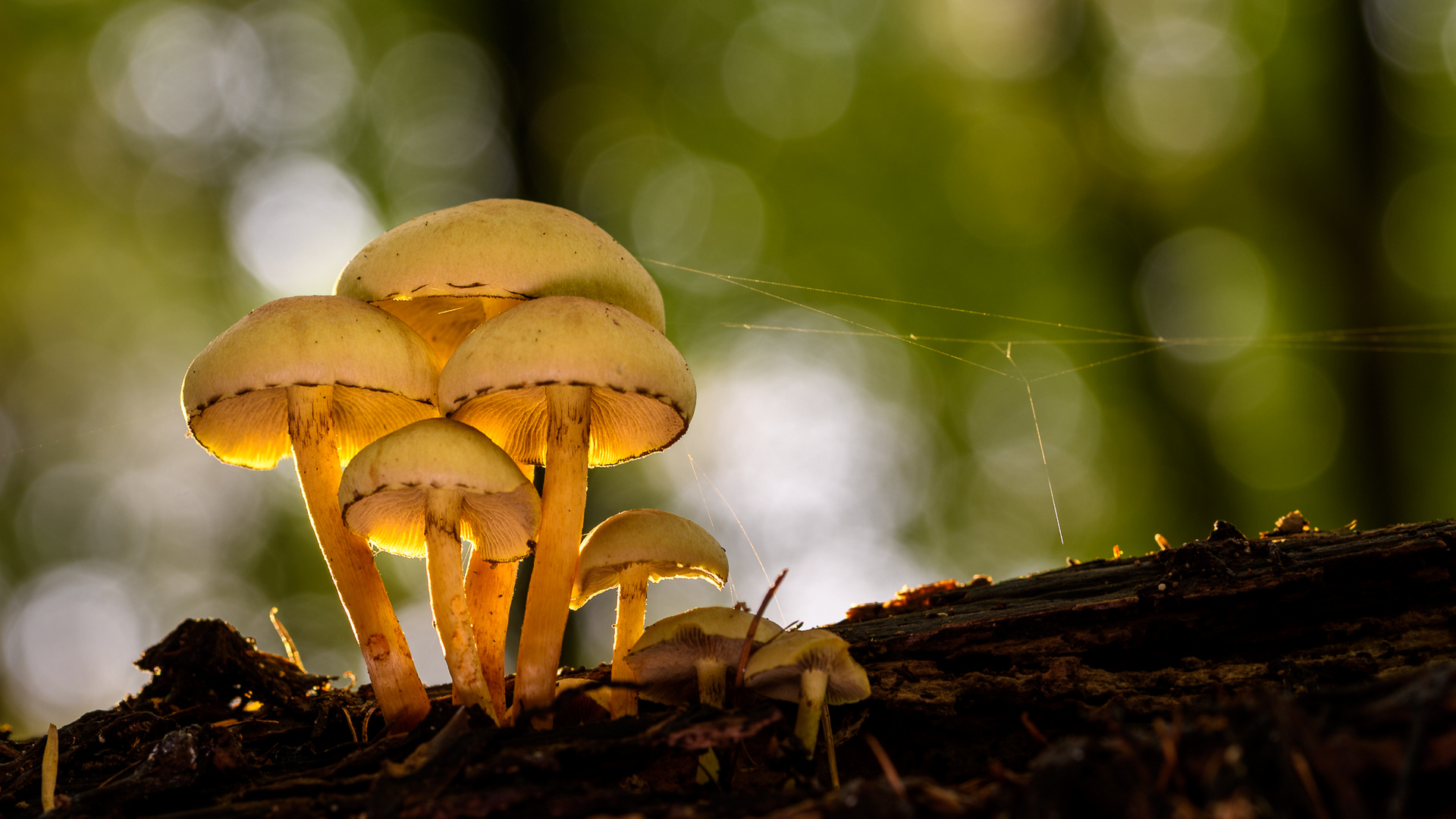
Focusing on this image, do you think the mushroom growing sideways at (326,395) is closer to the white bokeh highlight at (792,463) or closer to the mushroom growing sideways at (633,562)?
the mushroom growing sideways at (633,562)

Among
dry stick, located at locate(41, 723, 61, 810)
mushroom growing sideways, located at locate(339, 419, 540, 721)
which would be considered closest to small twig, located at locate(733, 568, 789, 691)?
mushroom growing sideways, located at locate(339, 419, 540, 721)

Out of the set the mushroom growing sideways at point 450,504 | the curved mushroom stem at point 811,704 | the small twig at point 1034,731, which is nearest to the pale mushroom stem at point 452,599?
the mushroom growing sideways at point 450,504

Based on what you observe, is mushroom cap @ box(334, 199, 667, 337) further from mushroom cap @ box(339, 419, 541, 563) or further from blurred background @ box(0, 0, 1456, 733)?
blurred background @ box(0, 0, 1456, 733)

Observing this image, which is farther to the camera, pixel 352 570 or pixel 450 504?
pixel 352 570

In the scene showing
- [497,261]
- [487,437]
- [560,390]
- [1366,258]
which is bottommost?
[487,437]

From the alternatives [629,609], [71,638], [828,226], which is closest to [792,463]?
[828,226]

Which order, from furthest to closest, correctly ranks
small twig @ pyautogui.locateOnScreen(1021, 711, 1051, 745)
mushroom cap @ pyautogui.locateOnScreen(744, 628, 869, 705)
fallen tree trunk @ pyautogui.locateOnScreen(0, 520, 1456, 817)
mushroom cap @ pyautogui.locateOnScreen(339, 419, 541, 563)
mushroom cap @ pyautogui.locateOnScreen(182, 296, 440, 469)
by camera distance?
mushroom cap @ pyautogui.locateOnScreen(182, 296, 440, 469), mushroom cap @ pyautogui.locateOnScreen(339, 419, 541, 563), mushroom cap @ pyautogui.locateOnScreen(744, 628, 869, 705), small twig @ pyautogui.locateOnScreen(1021, 711, 1051, 745), fallen tree trunk @ pyautogui.locateOnScreen(0, 520, 1456, 817)

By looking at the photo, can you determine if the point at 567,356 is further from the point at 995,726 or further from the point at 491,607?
the point at 995,726
